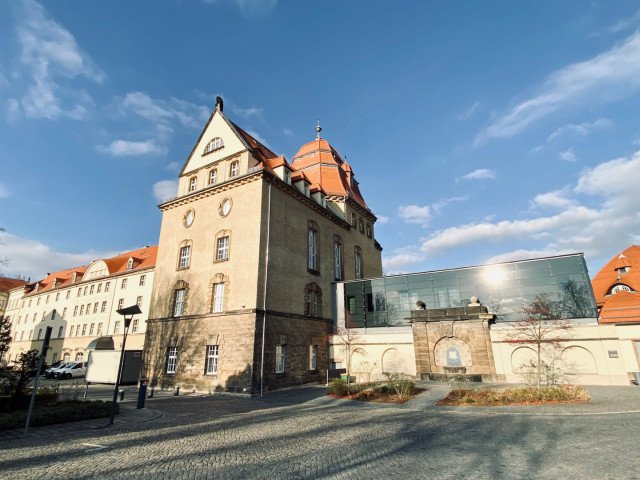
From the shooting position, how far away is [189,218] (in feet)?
94.8

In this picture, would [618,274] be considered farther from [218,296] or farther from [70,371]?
[70,371]

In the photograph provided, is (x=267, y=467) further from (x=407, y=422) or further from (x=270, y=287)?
(x=270, y=287)

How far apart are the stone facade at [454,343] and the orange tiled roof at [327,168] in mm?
16154

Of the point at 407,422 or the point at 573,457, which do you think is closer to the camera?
the point at 573,457


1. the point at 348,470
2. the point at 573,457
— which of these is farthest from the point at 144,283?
the point at 573,457

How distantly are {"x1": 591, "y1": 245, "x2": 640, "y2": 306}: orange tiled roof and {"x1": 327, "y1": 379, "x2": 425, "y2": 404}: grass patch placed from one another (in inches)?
1445

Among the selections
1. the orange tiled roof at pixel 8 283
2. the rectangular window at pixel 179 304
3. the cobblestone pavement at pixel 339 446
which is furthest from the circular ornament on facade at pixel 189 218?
the orange tiled roof at pixel 8 283

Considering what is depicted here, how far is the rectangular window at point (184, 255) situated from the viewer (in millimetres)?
27848

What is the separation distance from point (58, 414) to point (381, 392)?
1448 cm

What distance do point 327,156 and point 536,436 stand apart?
3325 centimetres

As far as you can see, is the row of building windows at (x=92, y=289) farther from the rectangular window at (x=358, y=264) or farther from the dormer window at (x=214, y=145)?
the rectangular window at (x=358, y=264)

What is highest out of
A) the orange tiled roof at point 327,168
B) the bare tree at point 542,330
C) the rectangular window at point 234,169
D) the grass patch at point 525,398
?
the orange tiled roof at point 327,168

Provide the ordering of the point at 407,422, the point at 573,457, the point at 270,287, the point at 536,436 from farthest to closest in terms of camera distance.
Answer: the point at 270,287, the point at 407,422, the point at 536,436, the point at 573,457

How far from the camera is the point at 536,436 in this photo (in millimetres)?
10016
